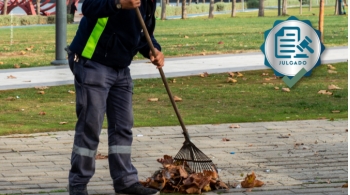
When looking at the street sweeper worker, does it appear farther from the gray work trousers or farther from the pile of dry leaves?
the pile of dry leaves

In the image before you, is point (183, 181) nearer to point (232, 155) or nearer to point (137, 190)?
point (137, 190)

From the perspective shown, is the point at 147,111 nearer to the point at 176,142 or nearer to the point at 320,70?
the point at 176,142

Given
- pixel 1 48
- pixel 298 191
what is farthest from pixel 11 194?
pixel 1 48

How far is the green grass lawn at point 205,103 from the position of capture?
9039mm

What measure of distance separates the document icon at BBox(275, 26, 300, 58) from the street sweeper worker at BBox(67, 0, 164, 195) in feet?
35.7

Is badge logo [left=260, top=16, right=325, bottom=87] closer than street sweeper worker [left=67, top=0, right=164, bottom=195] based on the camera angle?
No

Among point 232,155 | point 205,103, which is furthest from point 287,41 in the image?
point 232,155

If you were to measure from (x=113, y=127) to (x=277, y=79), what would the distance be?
8.03 metres

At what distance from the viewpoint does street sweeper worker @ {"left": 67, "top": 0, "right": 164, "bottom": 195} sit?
16.3 ft

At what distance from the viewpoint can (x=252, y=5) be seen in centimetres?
8419

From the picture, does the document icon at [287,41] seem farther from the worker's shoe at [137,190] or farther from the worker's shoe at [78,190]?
the worker's shoe at [78,190]

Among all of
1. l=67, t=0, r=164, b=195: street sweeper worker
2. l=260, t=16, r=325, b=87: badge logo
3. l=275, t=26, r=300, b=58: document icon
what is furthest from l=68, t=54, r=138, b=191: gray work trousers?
l=275, t=26, r=300, b=58: document icon

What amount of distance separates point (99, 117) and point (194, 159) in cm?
86

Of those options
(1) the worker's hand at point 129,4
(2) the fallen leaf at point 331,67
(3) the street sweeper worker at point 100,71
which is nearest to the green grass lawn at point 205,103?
(2) the fallen leaf at point 331,67
